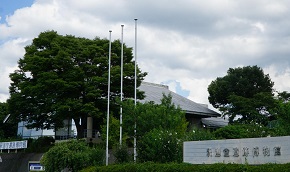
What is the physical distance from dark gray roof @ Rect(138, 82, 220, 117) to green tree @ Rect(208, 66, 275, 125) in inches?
58.9

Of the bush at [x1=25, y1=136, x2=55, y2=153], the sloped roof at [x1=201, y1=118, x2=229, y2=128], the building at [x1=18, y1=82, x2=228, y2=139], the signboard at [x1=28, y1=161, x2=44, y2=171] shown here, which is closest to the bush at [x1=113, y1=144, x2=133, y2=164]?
the signboard at [x1=28, y1=161, x2=44, y2=171]

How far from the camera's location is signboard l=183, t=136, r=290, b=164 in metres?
16.0

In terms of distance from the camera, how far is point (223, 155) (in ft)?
58.7

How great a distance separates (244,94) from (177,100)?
6346mm

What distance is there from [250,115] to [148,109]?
52.7 ft

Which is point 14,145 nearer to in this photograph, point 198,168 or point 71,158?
point 71,158

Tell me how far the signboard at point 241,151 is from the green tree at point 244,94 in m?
19.2

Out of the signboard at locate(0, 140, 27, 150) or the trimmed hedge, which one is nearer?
the trimmed hedge

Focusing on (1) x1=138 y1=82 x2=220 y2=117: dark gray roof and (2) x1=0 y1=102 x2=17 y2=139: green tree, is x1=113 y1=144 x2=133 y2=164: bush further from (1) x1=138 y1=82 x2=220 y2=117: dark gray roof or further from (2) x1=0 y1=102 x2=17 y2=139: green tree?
(2) x1=0 y1=102 x2=17 y2=139: green tree

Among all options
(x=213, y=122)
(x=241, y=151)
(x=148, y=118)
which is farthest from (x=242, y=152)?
(x=213, y=122)

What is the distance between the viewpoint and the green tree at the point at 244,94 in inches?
1502

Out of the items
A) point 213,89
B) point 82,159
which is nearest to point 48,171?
point 82,159

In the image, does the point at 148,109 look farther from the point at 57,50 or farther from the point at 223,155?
the point at 57,50

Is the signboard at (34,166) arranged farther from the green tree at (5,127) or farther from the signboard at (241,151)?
the green tree at (5,127)
